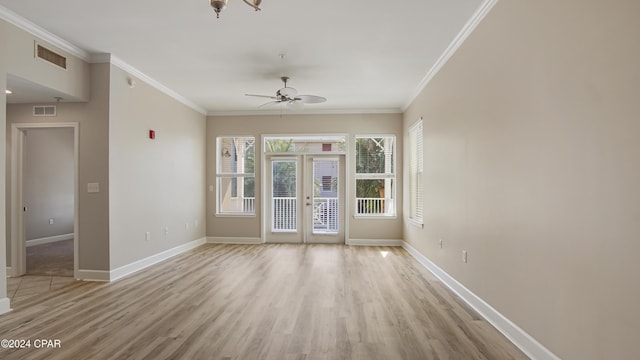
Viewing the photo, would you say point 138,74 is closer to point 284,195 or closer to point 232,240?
point 284,195

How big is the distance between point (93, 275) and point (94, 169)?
4.47ft

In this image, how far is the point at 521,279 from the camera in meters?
2.65

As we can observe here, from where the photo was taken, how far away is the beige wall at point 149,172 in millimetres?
4711

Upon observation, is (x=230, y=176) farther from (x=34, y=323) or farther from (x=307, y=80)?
(x=34, y=323)

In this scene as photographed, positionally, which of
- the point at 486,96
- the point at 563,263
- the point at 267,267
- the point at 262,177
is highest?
the point at 486,96

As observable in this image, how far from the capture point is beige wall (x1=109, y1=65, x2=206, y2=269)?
4.71m

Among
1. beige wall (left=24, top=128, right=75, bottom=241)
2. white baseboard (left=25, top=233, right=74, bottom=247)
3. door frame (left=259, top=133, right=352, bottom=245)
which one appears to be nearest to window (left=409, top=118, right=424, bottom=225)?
door frame (left=259, top=133, right=352, bottom=245)

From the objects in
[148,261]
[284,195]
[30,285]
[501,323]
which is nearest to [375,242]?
[284,195]

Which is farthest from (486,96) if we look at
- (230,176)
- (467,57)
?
(230,176)

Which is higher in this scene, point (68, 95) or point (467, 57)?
point (467, 57)

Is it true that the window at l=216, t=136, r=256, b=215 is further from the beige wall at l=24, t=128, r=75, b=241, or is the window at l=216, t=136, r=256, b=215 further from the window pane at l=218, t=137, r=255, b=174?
the beige wall at l=24, t=128, r=75, b=241

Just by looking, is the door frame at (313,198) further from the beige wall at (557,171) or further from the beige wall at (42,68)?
the beige wall at (42,68)

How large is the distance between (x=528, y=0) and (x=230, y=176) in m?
6.39

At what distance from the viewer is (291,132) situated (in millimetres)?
7684
